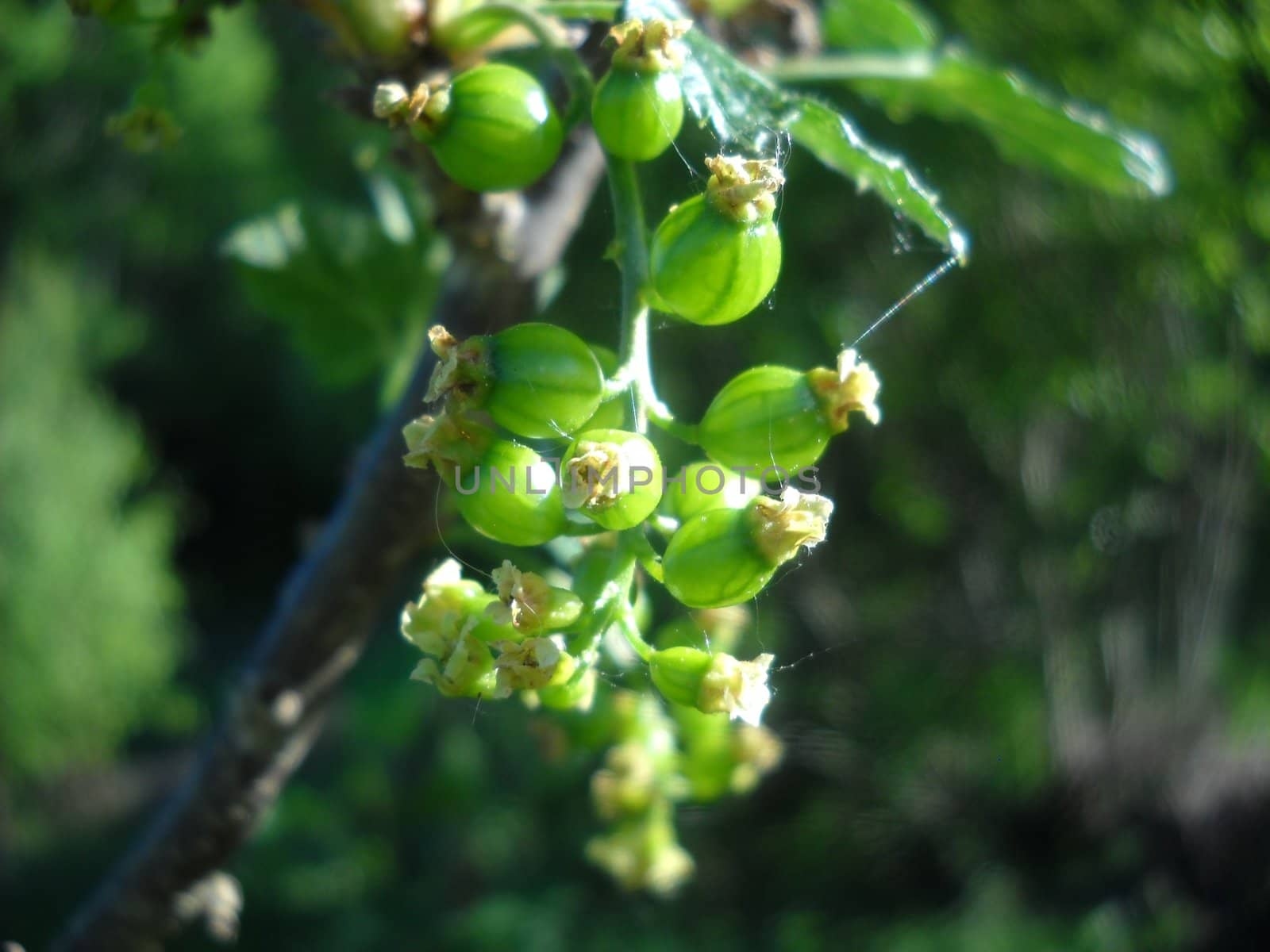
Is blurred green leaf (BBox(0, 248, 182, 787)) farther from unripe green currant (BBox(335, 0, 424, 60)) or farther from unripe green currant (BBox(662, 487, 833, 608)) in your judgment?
unripe green currant (BBox(662, 487, 833, 608))

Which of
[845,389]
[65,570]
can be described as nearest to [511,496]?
[845,389]

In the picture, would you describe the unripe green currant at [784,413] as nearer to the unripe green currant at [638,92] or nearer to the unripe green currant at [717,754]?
the unripe green currant at [638,92]

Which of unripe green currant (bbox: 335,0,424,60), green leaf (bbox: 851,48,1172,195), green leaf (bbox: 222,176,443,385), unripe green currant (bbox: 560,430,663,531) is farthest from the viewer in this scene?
green leaf (bbox: 222,176,443,385)

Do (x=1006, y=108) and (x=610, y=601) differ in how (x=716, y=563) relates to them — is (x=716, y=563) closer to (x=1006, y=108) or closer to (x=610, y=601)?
(x=610, y=601)

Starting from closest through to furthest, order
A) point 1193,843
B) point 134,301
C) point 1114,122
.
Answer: point 1114,122
point 1193,843
point 134,301

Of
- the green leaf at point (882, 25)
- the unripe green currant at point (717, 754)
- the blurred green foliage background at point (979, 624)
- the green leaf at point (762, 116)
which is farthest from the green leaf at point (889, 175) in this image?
the blurred green foliage background at point (979, 624)

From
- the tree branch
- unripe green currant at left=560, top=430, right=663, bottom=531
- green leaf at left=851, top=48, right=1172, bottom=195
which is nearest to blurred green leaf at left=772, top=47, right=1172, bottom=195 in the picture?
green leaf at left=851, top=48, right=1172, bottom=195

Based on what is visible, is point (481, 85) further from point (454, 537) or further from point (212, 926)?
point (212, 926)

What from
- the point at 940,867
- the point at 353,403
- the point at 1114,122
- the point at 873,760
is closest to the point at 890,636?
the point at 873,760

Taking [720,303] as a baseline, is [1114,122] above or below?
below
